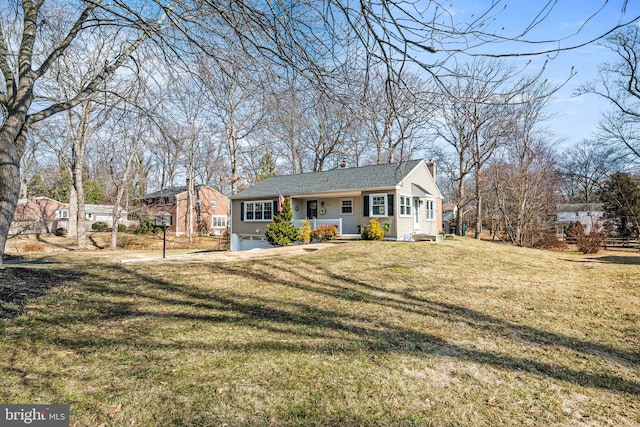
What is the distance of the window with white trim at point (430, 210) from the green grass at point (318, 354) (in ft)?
44.0

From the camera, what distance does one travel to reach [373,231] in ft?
52.8

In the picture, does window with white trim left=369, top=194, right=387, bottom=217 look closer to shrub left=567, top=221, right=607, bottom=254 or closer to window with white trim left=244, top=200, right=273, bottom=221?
window with white trim left=244, top=200, right=273, bottom=221

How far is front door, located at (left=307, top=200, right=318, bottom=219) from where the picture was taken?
64.8ft

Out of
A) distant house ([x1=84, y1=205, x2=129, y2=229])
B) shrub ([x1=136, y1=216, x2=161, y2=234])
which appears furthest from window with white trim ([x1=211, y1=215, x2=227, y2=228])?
distant house ([x1=84, y1=205, x2=129, y2=229])

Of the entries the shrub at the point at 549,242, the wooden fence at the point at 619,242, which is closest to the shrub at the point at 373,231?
the shrub at the point at 549,242

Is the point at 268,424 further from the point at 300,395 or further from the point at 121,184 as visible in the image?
the point at 121,184

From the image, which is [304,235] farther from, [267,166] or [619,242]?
A: [619,242]

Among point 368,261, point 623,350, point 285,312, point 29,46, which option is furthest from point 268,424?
point 368,261

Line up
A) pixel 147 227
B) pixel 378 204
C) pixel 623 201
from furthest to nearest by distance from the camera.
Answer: pixel 147 227
pixel 623 201
pixel 378 204

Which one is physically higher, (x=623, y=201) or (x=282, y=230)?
(x=623, y=201)

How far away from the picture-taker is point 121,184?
22.1m

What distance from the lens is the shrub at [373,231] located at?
16.1 meters

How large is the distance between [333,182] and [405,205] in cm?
429

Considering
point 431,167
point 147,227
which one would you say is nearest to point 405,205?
point 431,167
